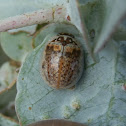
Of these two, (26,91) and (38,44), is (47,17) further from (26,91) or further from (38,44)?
(26,91)

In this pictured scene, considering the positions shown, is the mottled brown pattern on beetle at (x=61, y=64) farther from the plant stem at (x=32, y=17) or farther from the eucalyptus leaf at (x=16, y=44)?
the eucalyptus leaf at (x=16, y=44)

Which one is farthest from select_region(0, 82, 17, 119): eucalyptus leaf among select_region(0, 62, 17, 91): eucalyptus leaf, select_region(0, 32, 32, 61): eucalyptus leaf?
select_region(0, 32, 32, 61): eucalyptus leaf

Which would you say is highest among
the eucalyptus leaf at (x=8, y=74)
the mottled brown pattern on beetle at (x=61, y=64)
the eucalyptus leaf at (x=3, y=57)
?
the mottled brown pattern on beetle at (x=61, y=64)

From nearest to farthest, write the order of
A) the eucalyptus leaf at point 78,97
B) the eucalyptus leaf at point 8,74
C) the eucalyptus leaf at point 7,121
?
the eucalyptus leaf at point 78,97 → the eucalyptus leaf at point 7,121 → the eucalyptus leaf at point 8,74

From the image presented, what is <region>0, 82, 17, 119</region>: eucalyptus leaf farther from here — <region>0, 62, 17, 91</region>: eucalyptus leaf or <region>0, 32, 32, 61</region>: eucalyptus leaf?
<region>0, 32, 32, 61</region>: eucalyptus leaf

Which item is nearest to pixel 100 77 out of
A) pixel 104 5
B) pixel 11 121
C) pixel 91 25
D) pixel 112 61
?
pixel 112 61

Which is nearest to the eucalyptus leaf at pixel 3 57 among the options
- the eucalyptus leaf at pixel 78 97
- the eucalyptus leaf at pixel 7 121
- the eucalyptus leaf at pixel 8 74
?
the eucalyptus leaf at pixel 8 74

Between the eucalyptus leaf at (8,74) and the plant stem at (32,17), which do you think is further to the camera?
the eucalyptus leaf at (8,74)

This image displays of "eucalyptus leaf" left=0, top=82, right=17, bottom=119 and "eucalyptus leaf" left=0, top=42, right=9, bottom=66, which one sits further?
"eucalyptus leaf" left=0, top=42, right=9, bottom=66

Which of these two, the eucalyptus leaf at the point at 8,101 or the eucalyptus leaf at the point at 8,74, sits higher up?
the eucalyptus leaf at the point at 8,74

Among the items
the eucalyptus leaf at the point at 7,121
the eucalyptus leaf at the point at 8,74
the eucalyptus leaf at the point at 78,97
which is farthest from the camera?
the eucalyptus leaf at the point at 8,74
